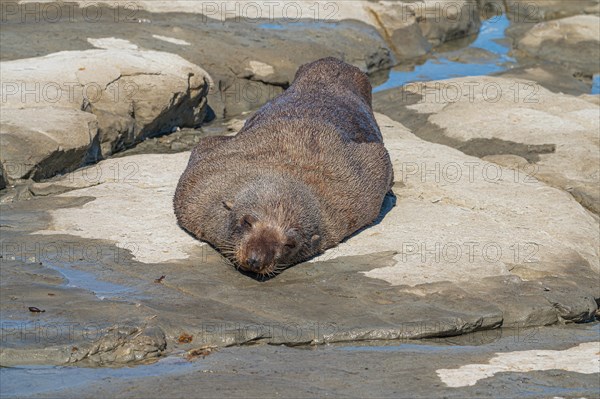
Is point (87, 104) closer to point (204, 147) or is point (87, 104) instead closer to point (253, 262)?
point (204, 147)

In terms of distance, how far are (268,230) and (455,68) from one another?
11.0 m

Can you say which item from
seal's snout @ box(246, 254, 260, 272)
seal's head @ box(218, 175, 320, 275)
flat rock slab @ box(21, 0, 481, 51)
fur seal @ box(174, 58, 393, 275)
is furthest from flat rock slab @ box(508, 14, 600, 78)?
seal's snout @ box(246, 254, 260, 272)

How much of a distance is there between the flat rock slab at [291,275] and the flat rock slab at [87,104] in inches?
24.5

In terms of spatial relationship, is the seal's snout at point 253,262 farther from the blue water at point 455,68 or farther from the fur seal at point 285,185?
the blue water at point 455,68

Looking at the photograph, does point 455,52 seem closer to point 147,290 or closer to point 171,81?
point 171,81

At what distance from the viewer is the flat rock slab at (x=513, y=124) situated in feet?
37.2

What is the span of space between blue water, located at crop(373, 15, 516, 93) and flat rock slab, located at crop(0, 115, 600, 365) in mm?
6718

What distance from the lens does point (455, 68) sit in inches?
722

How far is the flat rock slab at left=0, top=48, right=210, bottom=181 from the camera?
10711 mm

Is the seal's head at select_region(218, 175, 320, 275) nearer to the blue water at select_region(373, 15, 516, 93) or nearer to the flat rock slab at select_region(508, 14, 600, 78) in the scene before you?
the blue water at select_region(373, 15, 516, 93)

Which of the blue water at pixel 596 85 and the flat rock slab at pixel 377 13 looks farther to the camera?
the flat rock slab at pixel 377 13

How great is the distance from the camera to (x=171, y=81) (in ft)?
43.3

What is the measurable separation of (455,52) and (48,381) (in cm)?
1505

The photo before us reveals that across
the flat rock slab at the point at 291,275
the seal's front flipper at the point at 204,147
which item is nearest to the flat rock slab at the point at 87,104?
the flat rock slab at the point at 291,275
